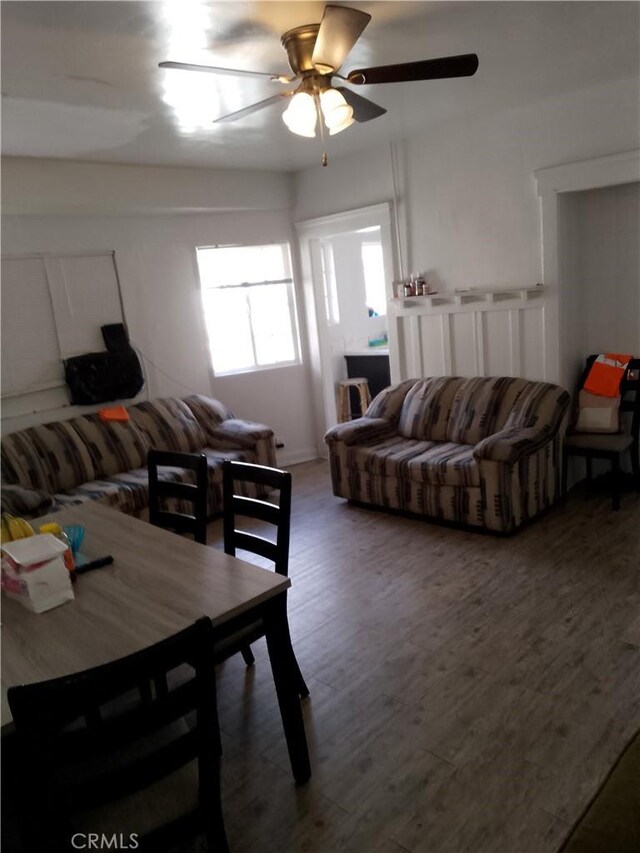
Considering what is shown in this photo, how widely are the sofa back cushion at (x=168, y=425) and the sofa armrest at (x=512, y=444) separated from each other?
7.37ft

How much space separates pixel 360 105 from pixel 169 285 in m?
2.90

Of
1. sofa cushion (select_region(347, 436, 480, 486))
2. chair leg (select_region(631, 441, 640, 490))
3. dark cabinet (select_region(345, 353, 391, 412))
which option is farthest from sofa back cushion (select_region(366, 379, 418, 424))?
chair leg (select_region(631, 441, 640, 490))

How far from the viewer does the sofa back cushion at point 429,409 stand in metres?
4.38

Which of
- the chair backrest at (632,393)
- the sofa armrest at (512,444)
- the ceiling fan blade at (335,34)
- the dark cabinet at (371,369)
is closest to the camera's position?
the ceiling fan blade at (335,34)

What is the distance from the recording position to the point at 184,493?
100.0 inches

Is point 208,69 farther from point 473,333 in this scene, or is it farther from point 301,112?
point 473,333

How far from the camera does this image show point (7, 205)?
405cm

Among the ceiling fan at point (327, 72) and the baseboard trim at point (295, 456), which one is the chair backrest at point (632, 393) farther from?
the baseboard trim at point (295, 456)

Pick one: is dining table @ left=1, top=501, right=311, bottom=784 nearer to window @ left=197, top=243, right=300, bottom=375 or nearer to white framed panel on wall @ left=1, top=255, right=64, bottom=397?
white framed panel on wall @ left=1, top=255, right=64, bottom=397

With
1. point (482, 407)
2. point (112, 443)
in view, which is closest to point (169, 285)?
point (112, 443)

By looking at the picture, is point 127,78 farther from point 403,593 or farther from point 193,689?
point 403,593

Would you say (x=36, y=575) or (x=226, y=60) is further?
(x=226, y=60)

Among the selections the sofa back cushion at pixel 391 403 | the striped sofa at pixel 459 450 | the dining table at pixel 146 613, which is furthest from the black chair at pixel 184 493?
the sofa back cushion at pixel 391 403

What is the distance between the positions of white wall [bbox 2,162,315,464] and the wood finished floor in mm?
2207
